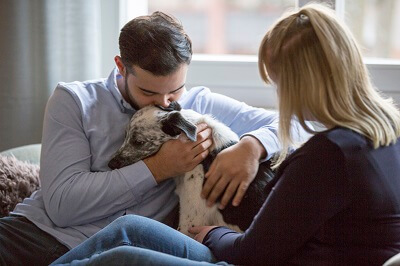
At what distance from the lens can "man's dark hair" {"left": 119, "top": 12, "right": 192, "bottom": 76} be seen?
7.32 feet

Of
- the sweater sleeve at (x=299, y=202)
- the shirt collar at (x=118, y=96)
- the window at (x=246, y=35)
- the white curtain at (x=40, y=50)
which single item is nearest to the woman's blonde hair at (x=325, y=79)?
the sweater sleeve at (x=299, y=202)

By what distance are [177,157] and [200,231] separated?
0.92 ft

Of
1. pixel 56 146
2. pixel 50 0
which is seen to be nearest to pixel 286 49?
pixel 56 146

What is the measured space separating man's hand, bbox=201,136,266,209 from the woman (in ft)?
1.16

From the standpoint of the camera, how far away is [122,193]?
86.6 inches

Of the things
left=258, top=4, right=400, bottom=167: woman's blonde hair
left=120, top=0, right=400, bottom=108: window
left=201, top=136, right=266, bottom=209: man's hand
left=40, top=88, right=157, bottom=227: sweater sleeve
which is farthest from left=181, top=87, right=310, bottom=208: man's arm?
left=120, top=0, right=400, bottom=108: window

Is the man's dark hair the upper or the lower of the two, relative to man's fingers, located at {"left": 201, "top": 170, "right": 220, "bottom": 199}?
upper

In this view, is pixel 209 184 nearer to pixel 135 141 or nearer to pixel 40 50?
pixel 135 141

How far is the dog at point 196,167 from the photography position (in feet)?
7.33

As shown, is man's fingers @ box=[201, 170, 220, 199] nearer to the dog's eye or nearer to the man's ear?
the dog's eye

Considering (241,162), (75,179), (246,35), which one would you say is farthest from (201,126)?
(246,35)

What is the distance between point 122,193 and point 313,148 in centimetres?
81

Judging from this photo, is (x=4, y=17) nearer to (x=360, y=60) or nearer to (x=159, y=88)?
(x=159, y=88)

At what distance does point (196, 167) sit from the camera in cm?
230
